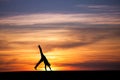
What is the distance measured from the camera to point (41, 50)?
32.4 metres
